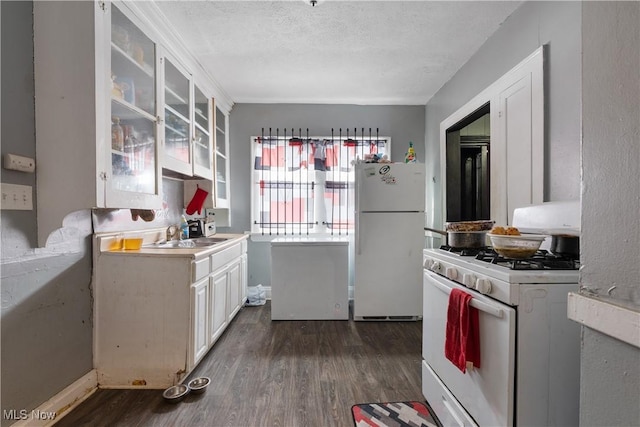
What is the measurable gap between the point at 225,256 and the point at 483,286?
81.4 inches

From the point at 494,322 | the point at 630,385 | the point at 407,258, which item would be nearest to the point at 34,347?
the point at 494,322

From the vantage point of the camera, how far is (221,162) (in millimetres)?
3551

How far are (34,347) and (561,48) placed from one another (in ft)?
10.6

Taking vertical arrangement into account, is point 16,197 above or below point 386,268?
above

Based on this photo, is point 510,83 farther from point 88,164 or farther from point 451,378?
point 88,164

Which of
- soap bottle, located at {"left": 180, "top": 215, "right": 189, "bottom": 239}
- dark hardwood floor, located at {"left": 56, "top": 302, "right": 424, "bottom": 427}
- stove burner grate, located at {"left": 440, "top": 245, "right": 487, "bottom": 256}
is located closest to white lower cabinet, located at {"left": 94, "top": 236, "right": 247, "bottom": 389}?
dark hardwood floor, located at {"left": 56, "top": 302, "right": 424, "bottom": 427}

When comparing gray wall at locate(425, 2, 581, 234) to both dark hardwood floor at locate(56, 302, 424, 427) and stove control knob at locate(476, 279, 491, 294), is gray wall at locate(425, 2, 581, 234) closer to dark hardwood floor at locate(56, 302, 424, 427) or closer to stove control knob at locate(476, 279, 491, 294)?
stove control knob at locate(476, 279, 491, 294)

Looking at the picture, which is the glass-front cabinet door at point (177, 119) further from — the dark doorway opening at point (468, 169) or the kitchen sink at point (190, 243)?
the dark doorway opening at point (468, 169)

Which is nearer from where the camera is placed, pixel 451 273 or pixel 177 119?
pixel 451 273

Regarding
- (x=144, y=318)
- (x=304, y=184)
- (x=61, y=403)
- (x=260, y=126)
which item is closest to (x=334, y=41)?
(x=260, y=126)

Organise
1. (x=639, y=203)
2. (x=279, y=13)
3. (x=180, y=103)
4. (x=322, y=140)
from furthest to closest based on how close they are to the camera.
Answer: (x=322, y=140) < (x=180, y=103) < (x=279, y=13) < (x=639, y=203)

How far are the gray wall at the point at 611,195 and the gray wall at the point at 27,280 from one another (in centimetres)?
220

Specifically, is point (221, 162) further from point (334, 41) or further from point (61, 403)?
point (61, 403)

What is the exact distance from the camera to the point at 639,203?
1.96 ft
